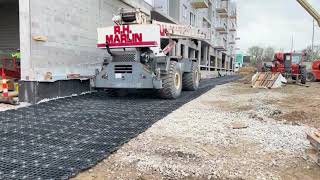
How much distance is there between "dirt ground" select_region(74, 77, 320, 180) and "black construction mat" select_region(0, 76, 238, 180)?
1.06ft

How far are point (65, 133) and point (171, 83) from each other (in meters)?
5.46

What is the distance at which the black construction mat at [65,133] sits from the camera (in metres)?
4.49

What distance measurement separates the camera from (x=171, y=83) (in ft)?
36.7

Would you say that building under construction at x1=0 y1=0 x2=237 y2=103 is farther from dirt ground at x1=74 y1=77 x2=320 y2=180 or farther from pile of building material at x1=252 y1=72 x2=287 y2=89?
pile of building material at x1=252 y1=72 x2=287 y2=89

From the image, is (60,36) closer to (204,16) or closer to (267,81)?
(267,81)

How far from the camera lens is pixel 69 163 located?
15.1ft

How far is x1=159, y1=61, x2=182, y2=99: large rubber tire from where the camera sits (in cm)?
1110

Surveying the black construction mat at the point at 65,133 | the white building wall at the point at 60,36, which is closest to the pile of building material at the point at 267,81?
the white building wall at the point at 60,36

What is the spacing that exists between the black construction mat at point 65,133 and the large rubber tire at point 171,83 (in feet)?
2.57

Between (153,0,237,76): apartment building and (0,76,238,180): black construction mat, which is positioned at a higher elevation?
(153,0,237,76): apartment building

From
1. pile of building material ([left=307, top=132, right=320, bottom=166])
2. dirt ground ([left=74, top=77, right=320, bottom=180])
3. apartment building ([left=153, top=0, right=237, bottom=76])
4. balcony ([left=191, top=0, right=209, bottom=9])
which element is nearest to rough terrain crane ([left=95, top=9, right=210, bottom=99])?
dirt ground ([left=74, top=77, right=320, bottom=180])

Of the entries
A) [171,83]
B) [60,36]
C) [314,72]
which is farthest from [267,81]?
[60,36]

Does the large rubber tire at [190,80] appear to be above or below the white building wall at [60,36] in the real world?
below

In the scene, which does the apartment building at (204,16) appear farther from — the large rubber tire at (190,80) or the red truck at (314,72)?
the red truck at (314,72)
